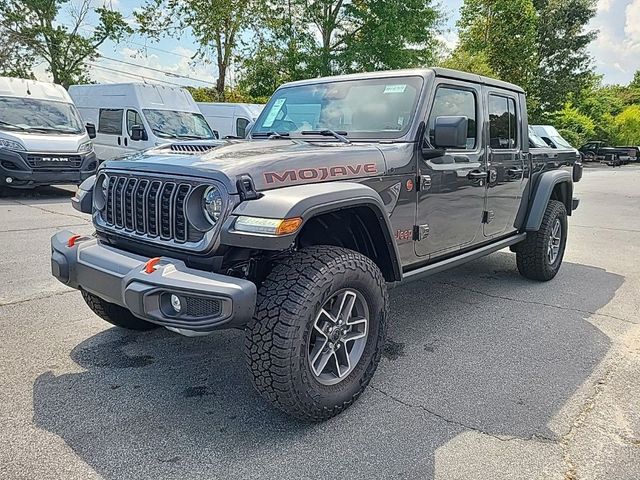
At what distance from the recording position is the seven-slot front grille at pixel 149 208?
268 centimetres

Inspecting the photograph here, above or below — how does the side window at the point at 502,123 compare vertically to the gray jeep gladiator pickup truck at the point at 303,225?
above

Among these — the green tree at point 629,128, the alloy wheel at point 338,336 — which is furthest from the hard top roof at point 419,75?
the green tree at point 629,128

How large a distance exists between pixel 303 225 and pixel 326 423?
1.02m

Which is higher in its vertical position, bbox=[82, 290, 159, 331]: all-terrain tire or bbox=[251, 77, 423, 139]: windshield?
bbox=[251, 77, 423, 139]: windshield

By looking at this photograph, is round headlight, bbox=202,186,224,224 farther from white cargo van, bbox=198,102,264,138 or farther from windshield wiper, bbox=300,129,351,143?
white cargo van, bbox=198,102,264,138

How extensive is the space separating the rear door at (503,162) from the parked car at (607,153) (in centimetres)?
2778

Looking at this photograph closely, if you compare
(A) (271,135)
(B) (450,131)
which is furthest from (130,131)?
(B) (450,131)

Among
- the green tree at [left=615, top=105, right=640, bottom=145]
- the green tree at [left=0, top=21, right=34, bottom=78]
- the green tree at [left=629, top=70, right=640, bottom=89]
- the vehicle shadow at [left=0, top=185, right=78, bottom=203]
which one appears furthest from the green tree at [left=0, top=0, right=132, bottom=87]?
the green tree at [left=629, top=70, right=640, bottom=89]

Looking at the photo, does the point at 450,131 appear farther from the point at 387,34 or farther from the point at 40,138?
the point at 387,34

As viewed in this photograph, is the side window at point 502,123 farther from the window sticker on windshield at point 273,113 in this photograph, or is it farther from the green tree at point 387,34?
the green tree at point 387,34

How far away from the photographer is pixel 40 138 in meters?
10.3

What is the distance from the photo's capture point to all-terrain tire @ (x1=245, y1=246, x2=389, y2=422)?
2449mm

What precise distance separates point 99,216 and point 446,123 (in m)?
2.20

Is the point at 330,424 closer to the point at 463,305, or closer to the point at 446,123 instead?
the point at 446,123
